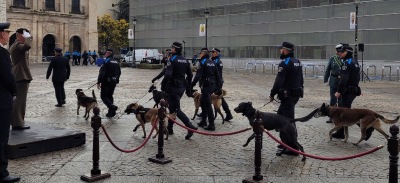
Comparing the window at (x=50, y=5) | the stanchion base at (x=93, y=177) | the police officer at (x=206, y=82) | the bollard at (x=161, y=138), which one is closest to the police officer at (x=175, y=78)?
the police officer at (x=206, y=82)

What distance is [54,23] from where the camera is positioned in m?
56.7

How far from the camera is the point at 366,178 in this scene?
6352 mm

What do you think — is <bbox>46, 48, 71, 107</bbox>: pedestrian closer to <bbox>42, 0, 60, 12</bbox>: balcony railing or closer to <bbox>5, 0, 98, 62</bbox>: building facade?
<bbox>5, 0, 98, 62</bbox>: building facade

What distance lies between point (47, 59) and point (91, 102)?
46.1 metres

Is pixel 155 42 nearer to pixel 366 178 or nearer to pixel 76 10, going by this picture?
pixel 76 10

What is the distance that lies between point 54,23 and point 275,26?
95.5 ft

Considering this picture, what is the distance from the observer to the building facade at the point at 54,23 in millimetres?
53375

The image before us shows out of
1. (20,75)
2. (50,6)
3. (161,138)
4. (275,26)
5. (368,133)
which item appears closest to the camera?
(161,138)

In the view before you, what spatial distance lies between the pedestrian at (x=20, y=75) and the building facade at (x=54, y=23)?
46443 mm

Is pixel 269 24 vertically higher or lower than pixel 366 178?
higher

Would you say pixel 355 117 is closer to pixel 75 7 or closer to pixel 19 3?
pixel 19 3

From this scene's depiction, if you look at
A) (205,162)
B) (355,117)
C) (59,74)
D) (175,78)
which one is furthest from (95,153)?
(59,74)

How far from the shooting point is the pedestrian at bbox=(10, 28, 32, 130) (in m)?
8.44

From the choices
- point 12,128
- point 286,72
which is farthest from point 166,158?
point 12,128
